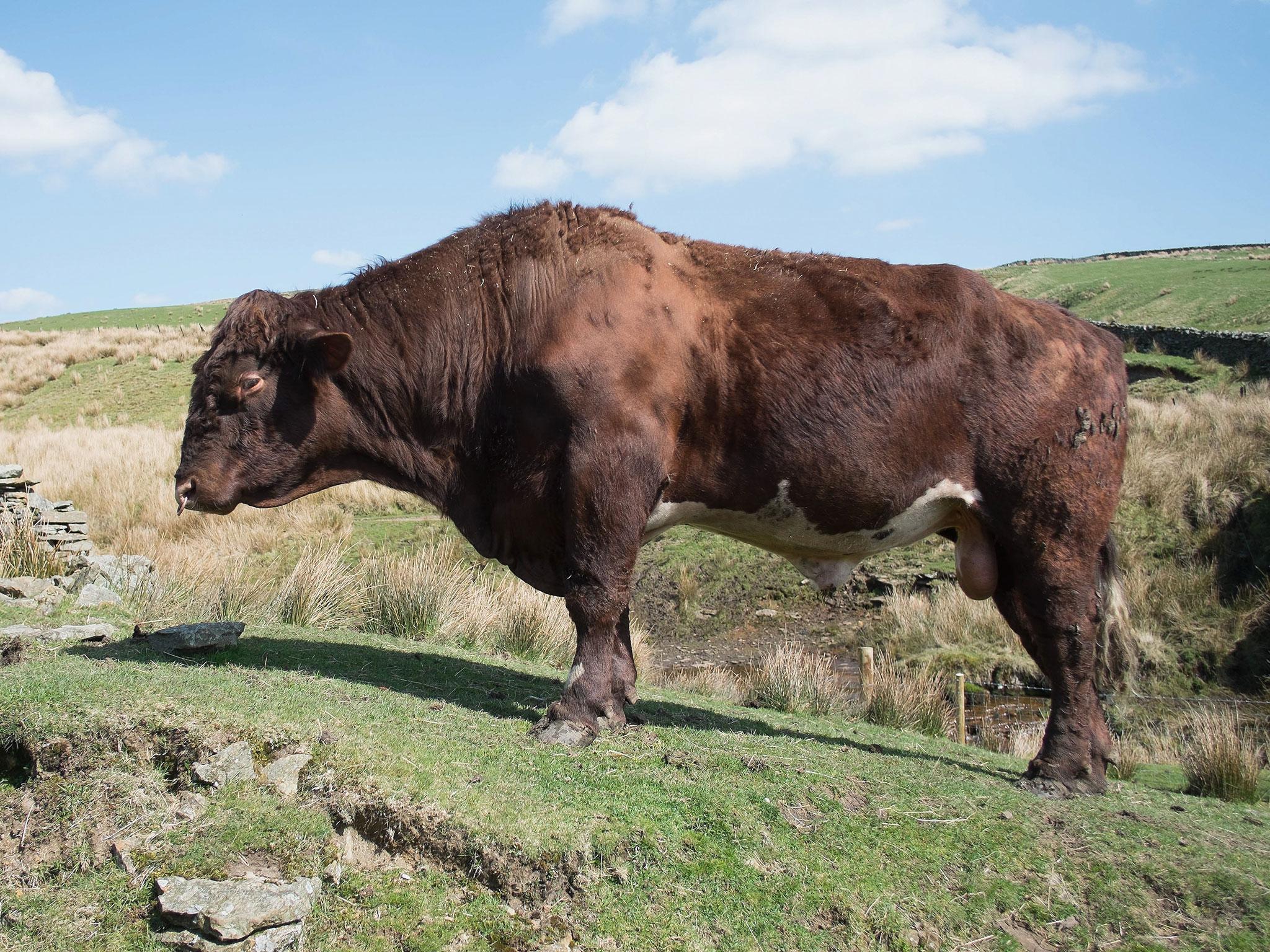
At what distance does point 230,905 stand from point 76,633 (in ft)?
13.2

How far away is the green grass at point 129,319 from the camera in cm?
6256

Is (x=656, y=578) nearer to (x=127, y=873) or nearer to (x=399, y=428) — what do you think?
(x=399, y=428)

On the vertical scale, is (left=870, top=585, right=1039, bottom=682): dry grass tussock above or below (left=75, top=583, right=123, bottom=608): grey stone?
below

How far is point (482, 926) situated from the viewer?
4.13 metres

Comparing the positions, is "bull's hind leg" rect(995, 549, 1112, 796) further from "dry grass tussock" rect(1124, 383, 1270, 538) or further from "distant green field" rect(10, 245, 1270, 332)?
"distant green field" rect(10, 245, 1270, 332)

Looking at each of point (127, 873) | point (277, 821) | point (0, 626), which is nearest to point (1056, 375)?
point (277, 821)

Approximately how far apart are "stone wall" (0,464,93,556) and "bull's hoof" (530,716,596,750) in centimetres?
849

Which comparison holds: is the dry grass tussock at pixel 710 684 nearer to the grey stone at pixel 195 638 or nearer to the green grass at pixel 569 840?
the grey stone at pixel 195 638

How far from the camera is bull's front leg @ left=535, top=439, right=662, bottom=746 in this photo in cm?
582

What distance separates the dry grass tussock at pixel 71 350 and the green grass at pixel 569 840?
32173 mm

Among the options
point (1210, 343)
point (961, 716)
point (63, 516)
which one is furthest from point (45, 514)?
point (1210, 343)

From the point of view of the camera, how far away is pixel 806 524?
6.48m

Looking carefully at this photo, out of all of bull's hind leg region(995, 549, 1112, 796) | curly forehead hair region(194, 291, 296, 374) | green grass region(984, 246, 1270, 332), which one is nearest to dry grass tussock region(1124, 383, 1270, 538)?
green grass region(984, 246, 1270, 332)

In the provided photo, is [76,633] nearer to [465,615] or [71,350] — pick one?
[465,615]
